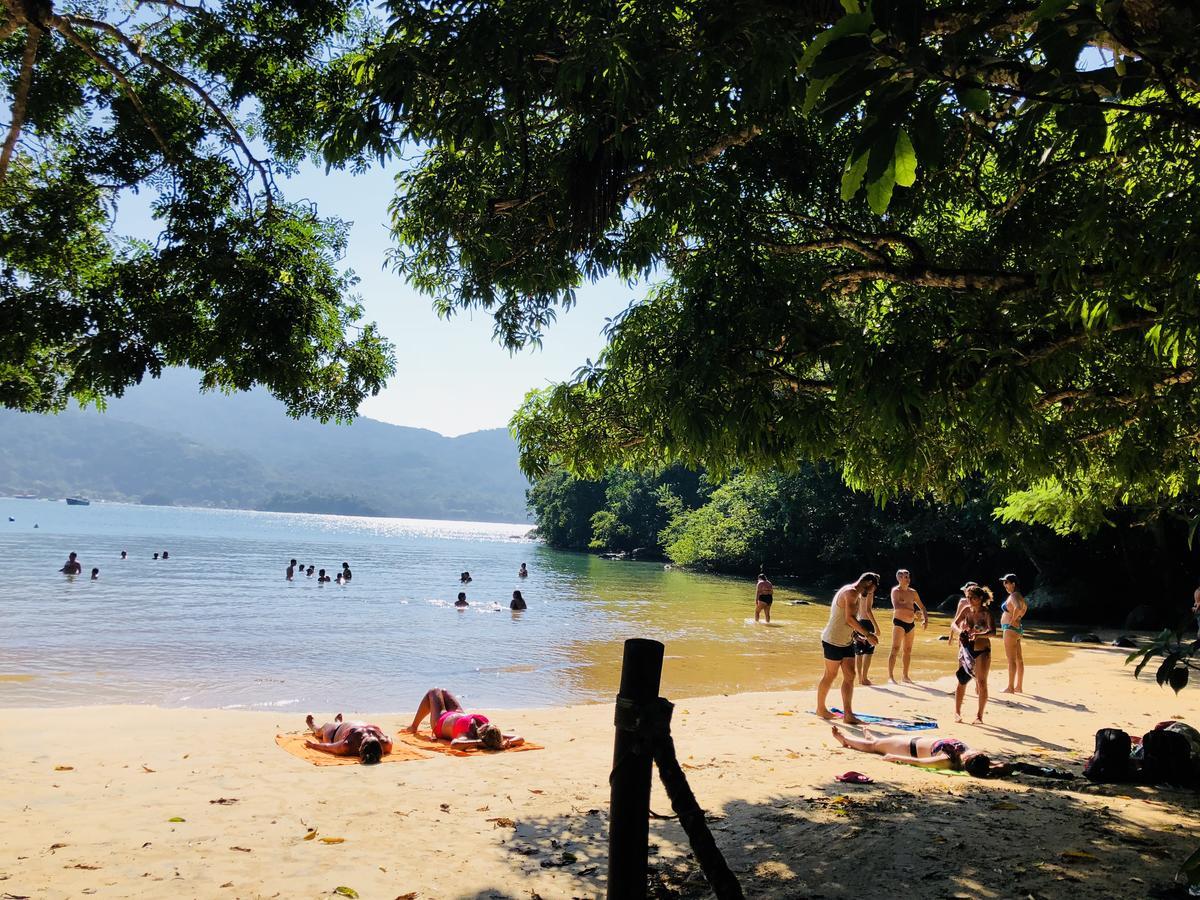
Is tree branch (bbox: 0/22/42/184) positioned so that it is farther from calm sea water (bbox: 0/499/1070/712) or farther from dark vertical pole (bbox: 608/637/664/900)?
calm sea water (bbox: 0/499/1070/712)

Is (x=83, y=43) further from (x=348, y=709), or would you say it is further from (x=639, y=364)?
(x=348, y=709)

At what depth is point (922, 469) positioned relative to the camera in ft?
23.9

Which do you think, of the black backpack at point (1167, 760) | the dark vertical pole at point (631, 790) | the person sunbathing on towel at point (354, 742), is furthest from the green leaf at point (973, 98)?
the person sunbathing on towel at point (354, 742)

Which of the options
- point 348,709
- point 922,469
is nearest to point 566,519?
point 348,709

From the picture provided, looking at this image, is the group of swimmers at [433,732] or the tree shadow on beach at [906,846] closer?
the tree shadow on beach at [906,846]

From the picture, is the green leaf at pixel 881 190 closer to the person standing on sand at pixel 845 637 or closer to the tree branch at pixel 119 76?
the tree branch at pixel 119 76

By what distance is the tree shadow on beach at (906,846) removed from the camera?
4305mm

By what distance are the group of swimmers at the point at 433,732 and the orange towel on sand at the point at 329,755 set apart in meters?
0.07

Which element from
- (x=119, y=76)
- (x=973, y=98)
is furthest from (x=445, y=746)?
(x=973, y=98)

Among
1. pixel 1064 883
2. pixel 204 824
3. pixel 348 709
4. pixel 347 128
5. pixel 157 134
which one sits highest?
pixel 157 134

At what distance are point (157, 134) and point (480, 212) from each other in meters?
2.47

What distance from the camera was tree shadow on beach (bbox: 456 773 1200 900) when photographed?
14.1 feet

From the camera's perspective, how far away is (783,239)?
22.1ft

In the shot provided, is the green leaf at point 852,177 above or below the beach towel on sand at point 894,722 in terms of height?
above
